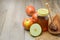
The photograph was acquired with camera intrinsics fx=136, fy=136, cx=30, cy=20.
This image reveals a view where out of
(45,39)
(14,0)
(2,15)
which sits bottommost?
(45,39)

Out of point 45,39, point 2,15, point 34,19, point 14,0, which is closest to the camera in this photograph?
point 45,39

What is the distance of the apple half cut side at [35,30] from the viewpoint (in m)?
1.14

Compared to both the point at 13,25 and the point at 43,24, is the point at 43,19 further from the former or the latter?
the point at 13,25

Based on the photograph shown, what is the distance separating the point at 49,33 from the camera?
1181 millimetres

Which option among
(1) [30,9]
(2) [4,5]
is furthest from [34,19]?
(2) [4,5]

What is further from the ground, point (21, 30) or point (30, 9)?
point (30, 9)

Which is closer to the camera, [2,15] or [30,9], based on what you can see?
[30,9]

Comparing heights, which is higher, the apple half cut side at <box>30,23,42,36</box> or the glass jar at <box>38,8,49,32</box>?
the glass jar at <box>38,8,49,32</box>

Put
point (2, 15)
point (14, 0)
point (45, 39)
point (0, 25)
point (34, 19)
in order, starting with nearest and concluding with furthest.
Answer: point (45, 39), point (34, 19), point (0, 25), point (2, 15), point (14, 0)

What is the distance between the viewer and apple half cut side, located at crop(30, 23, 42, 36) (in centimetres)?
114

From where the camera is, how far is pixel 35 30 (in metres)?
1.15

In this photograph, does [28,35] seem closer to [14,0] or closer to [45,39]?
[45,39]

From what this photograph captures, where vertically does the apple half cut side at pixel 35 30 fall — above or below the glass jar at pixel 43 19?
below

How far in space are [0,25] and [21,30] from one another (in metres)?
0.25
